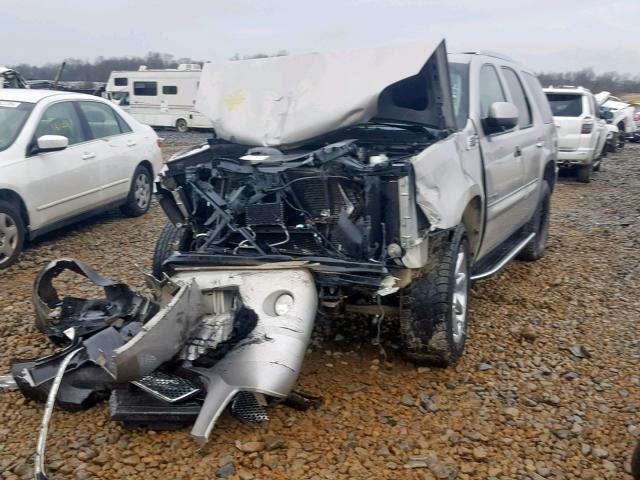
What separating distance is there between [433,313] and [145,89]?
27472 millimetres

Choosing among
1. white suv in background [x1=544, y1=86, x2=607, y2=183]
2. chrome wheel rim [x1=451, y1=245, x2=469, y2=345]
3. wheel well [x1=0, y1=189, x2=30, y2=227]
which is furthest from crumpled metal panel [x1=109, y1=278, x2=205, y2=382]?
white suv in background [x1=544, y1=86, x2=607, y2=183]

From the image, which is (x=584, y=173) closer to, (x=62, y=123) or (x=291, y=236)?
→ (x=62, y=123)

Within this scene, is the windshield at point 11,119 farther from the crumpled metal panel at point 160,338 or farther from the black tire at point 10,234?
the crumpled metal panel at point 160,338

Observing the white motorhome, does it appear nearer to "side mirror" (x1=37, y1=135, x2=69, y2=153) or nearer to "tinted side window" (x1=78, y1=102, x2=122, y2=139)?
"tinted side window" (x1=78, y1=102, x2=122, y2=139)

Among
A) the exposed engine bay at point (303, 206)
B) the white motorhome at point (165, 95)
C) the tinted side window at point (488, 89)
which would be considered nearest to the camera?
the exposed engine bay at point (303, 206)

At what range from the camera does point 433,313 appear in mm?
3656

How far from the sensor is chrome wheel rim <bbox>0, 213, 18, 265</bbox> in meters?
5.86

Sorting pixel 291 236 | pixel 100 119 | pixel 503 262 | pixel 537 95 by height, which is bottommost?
pixel 503 262

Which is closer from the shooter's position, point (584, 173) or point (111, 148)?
point (111, 148)

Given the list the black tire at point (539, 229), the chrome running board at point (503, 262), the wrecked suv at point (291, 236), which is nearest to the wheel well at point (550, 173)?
the black tire at point (539, 229)

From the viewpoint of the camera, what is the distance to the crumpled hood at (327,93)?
4.00m

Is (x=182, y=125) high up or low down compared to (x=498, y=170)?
down

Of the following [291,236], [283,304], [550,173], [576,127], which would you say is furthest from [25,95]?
[576,127]

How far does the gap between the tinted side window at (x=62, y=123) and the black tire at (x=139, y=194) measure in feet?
3.38
